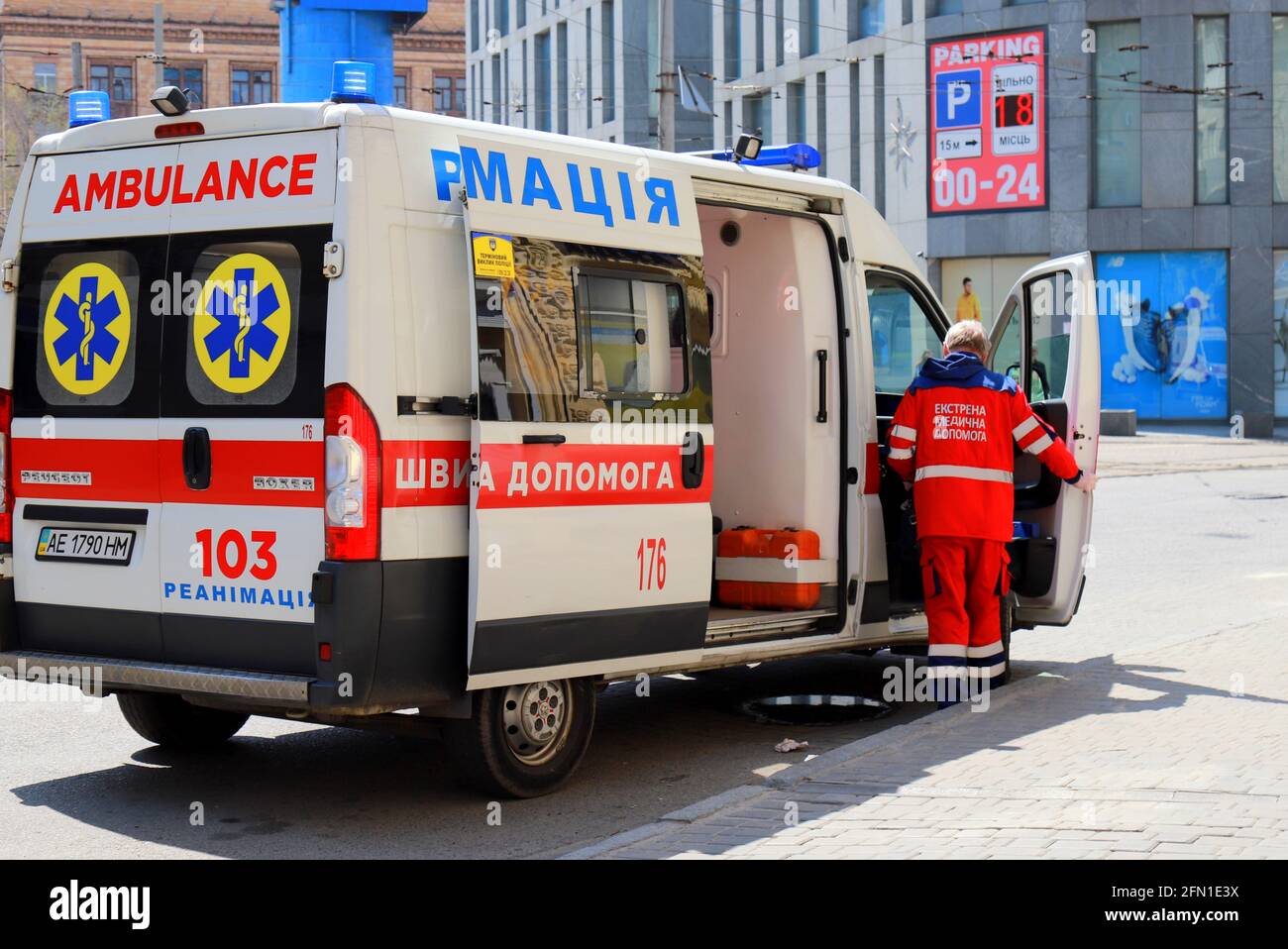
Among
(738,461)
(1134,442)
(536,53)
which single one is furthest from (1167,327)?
(738,461)

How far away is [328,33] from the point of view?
1616 cm

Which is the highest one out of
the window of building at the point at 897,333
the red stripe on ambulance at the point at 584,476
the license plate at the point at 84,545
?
the window of building at the point at 897,333

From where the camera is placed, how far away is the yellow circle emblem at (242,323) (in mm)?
6297

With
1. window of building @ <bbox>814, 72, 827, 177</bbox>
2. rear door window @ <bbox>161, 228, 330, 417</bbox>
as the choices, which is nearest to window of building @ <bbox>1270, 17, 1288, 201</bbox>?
window of building @ <bbox>814, 72, 827, 177</bbox>

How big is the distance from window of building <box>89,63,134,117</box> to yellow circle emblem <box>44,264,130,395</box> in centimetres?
7304

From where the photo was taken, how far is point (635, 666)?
276 inches

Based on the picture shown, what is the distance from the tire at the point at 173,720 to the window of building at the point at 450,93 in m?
70.9

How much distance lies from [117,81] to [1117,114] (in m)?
51.1

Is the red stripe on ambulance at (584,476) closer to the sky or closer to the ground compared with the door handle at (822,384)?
closer to the ground

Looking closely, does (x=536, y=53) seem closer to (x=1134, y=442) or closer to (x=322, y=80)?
(x=1134, y=442)

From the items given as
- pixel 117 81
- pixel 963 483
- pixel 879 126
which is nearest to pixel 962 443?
pixel 963 483

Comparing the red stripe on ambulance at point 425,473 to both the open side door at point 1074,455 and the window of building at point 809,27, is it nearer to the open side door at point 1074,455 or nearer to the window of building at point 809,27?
the open side door at point 1074,455

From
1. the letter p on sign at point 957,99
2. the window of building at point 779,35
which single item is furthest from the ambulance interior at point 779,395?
the window of building at point 779,35

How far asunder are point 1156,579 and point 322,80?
8.52 m
